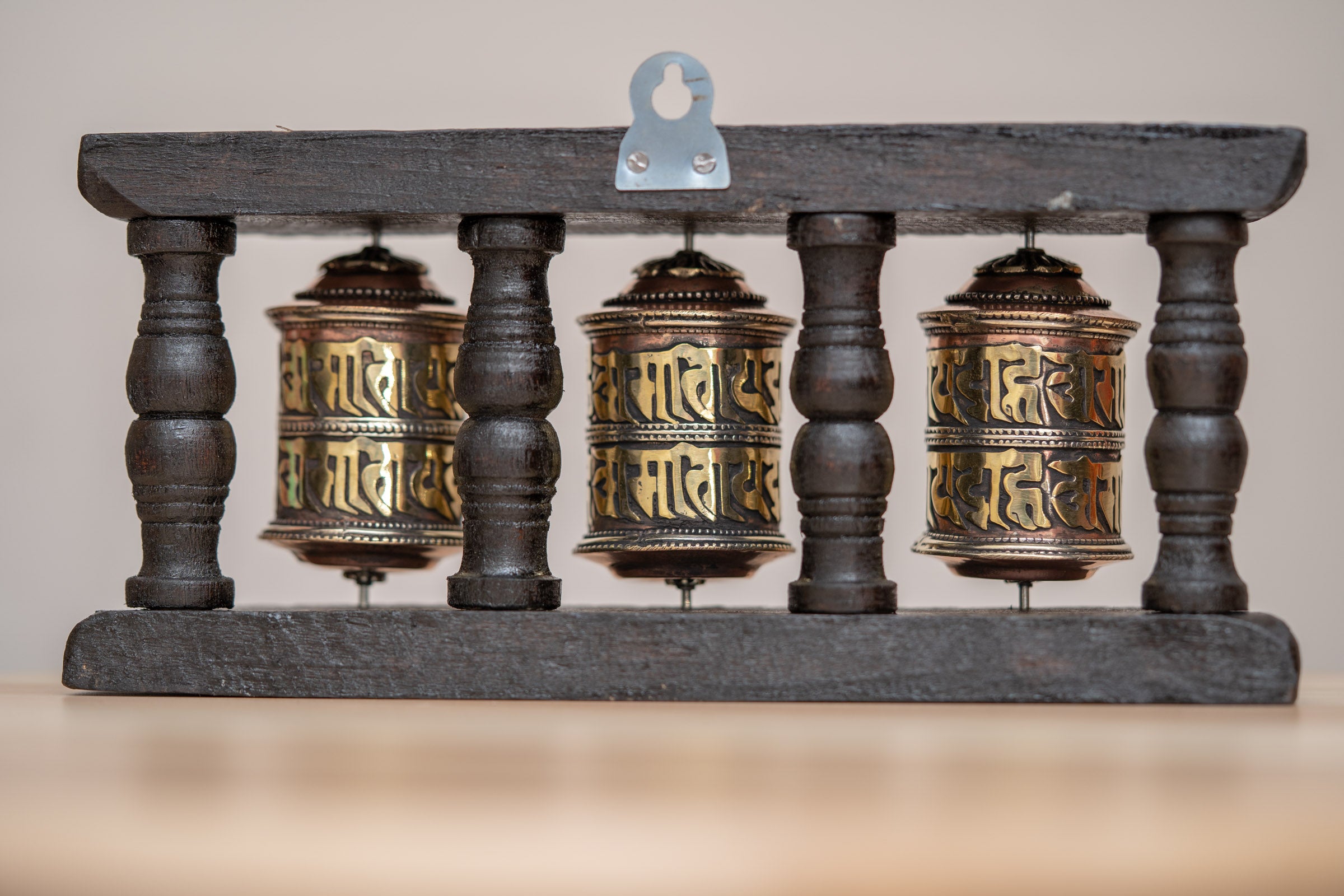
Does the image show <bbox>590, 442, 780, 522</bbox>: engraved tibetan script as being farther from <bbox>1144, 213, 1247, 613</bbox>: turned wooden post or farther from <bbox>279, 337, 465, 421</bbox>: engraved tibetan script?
<bbox>1144, 213, 1247, 613</bbox>: turned wooden post

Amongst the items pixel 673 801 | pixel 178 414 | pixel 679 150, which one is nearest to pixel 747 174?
pixel 679 150

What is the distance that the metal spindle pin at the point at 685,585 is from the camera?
169 cm

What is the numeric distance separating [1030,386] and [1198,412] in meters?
0.17

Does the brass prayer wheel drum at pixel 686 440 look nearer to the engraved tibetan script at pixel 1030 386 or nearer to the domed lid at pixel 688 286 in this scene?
the domed lid at pixel 688 286

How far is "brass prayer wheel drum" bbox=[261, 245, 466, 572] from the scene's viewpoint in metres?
1.73

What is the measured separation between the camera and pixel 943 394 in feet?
5.44

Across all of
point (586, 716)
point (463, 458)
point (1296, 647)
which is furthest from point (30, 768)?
point (1296, 647)

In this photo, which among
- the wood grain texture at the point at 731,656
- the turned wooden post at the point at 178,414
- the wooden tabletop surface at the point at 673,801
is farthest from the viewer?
the turned wooden post at the point at 178,414

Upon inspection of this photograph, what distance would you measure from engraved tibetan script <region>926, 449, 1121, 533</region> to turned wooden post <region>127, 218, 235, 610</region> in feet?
2.53

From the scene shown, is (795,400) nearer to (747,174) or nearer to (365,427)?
(747,174)

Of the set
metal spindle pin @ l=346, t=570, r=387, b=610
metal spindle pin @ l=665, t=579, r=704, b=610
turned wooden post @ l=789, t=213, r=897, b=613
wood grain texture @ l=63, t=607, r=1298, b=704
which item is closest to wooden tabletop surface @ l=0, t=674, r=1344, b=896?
wood grain texture @ l=63, t=607, r=1298, b=704

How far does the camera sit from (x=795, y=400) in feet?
5.08

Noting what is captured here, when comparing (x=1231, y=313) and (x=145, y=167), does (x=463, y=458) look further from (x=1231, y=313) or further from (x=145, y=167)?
(x=1231, y=313)

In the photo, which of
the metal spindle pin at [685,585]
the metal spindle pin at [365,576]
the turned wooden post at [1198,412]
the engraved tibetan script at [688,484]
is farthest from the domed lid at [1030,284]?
the metal spindle pin at [365,576]
